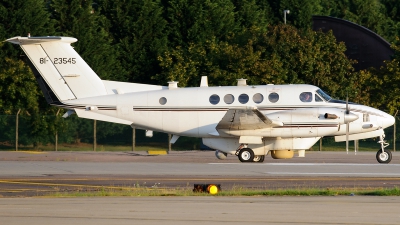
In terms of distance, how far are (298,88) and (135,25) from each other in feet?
77.7

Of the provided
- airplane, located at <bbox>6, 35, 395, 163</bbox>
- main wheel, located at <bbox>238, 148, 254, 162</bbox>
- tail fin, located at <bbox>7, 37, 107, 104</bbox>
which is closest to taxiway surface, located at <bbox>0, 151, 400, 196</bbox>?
main wheel, located at <bbox>238, 148, 254, 162</bbox>

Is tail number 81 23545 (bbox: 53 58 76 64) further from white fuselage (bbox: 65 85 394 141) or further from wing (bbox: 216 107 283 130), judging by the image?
wing (bbox: 216 107 283 130)

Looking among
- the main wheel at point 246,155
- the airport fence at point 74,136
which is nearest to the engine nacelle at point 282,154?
the main wheel at point 246,155

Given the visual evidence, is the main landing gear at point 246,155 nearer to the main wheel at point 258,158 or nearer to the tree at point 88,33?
the main wheel at point 258,158

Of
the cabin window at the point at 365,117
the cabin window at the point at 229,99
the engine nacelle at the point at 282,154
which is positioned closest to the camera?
the cabin window at the point at 365,117

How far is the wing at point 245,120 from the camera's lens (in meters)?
27.4

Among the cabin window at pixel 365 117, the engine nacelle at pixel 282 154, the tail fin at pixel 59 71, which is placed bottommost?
the engine nacelle at pixel 282 154

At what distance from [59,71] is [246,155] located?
25.7 ft

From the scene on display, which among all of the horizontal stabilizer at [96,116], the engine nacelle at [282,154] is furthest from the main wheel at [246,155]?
the horizontal stabilizer at [96,116]

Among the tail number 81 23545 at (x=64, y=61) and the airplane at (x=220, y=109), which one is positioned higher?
the tail number 81 23545 at (x=64, y=61)

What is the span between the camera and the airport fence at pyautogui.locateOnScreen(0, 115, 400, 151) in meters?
38.2

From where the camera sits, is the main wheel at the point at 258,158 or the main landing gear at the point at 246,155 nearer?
the main landing gear at the point at 246,155

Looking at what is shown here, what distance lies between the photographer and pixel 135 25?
50500 mm

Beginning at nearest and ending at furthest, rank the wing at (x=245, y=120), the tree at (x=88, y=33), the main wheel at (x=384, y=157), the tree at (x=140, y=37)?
the wing at (x=245, y=120) < the main wheel at (x=384, y=157) < the tree at (x=88, y=33) < the tree at (x=140, y=37)
